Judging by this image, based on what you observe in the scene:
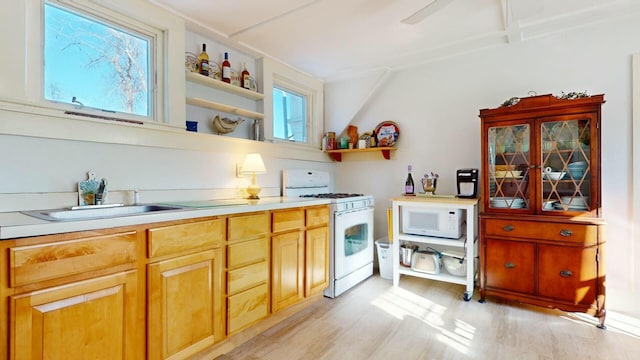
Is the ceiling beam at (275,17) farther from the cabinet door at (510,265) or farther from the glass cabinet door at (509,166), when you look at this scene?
the cabinet door at (510,265)

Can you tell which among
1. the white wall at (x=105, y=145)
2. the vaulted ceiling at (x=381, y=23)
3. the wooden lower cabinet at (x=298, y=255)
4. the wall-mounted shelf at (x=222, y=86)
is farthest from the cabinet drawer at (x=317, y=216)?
the vaulted ceiling at (x=381, y=23)

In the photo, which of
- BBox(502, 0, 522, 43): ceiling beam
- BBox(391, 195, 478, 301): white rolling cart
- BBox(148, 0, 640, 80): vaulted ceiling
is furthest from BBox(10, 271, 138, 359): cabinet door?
BBox(502, 0, 522, 43): ceiling beam

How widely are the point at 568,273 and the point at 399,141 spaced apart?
1.86 m

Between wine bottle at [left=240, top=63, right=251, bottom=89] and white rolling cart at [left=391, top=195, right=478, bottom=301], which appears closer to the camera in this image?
white rolling cart at [left=391, top=195, right=478, bottom=301]

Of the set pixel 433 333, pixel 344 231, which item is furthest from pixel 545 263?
pixel 344 231

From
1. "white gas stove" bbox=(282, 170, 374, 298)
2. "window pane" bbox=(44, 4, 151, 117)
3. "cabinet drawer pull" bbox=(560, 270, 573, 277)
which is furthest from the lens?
"white gas stove" bbox=(282, 170, 374, 298)

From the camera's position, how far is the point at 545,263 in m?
2.30

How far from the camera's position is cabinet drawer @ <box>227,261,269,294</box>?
6.03 ft

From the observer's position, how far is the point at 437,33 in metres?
2.55

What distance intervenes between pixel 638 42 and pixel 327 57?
249 cm

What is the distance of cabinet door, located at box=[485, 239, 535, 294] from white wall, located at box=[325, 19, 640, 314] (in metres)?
0.68

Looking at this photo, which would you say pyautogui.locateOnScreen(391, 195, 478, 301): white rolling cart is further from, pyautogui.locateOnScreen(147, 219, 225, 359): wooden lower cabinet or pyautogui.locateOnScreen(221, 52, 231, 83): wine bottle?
pyautogui.locateOnScreen(221, 52, 231, 83): wine bottle

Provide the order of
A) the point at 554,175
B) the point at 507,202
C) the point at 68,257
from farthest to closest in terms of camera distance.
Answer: the point at 507,202 → the point at 554,175 → the point at 68,257

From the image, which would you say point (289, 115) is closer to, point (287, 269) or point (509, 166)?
point (287, 269)
